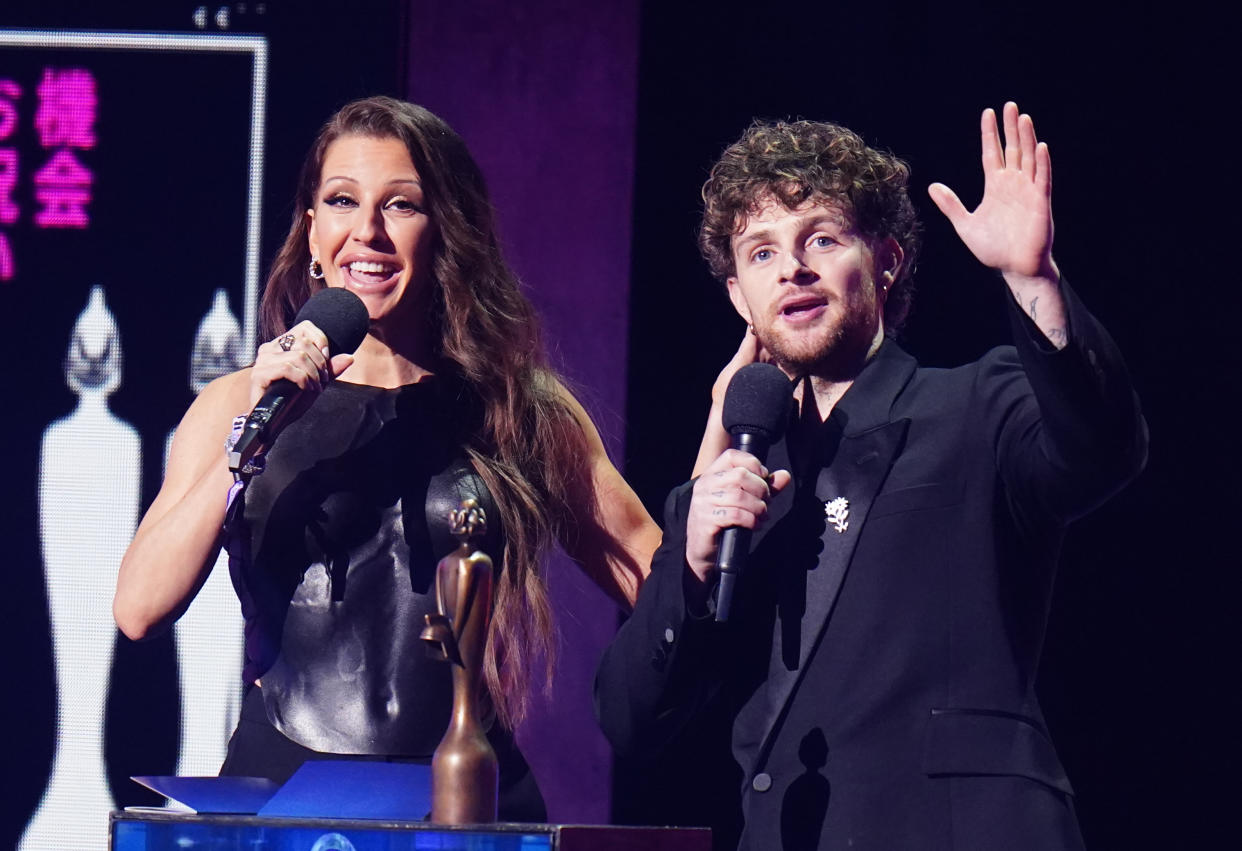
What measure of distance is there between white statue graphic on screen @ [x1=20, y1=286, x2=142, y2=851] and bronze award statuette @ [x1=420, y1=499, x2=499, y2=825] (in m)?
1.80

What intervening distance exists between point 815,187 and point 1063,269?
1.23m

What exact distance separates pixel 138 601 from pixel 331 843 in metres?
0.87

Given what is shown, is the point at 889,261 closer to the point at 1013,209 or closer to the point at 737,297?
the point at 737,297

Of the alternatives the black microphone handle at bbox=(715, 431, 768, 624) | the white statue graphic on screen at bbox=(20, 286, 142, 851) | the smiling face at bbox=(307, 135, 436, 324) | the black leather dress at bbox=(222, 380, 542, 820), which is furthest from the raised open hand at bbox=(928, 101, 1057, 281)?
the white statue graphic on screen at bbox=(20, 286, 142, 851)

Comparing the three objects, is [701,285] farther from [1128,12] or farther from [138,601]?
[138,601]

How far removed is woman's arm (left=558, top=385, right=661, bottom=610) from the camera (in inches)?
98.3

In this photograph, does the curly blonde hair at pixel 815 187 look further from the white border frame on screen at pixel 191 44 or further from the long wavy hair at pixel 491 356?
the white border frame on screen at pixel 191 44

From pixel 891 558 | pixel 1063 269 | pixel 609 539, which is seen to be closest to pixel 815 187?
pixel 891 558

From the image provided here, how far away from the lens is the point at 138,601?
7.14ft

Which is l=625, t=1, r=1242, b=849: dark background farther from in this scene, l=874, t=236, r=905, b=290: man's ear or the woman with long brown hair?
l=874, t=236, r=905, b=290: man's ear

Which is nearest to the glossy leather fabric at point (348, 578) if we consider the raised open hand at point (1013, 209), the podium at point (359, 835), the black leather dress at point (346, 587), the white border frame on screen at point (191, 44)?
the black leather dress at point (346, 587)

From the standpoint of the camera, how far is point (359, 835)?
4.67 ft

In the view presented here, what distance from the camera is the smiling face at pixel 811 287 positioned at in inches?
79.8

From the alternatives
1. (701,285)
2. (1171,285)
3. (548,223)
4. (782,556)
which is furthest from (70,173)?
(1171,285)
